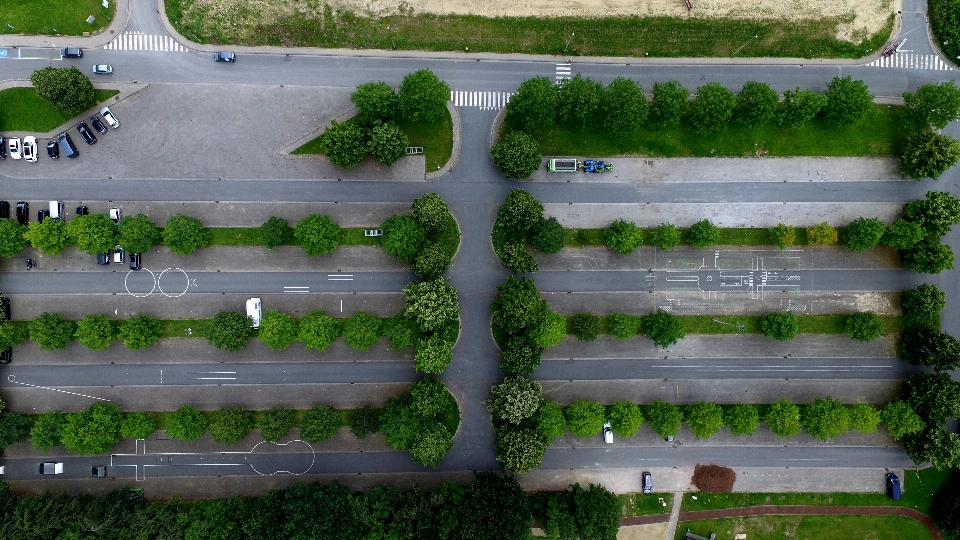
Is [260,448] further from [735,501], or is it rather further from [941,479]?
[941,479]

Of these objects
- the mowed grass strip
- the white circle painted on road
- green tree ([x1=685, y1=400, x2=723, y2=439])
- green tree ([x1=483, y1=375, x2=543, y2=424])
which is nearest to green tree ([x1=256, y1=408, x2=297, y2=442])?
the white circle painted on road

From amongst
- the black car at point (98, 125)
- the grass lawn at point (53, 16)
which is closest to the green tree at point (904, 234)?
the black car at point (98, 125)

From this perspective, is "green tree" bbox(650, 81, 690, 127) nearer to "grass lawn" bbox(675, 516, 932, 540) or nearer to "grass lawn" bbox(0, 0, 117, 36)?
"grass lawn" bbox(675, 516, 932, 540)

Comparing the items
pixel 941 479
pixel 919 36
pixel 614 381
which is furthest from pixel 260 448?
pixel 919 36

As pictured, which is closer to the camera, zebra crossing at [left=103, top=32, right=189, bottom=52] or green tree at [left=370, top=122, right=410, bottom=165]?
green tree at [left=370, top=122, right=410, bottom=165]

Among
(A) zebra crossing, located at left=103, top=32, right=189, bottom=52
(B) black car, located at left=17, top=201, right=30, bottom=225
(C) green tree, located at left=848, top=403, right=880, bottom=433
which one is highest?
(A) zebra crossing, located at left=103, top=32, right=189, bottom=52

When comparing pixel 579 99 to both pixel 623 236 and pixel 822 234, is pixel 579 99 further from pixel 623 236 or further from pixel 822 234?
pixel 822 234

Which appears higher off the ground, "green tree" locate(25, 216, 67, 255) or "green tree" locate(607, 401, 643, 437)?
"green tree" locate(25, 216, 67, 255)
